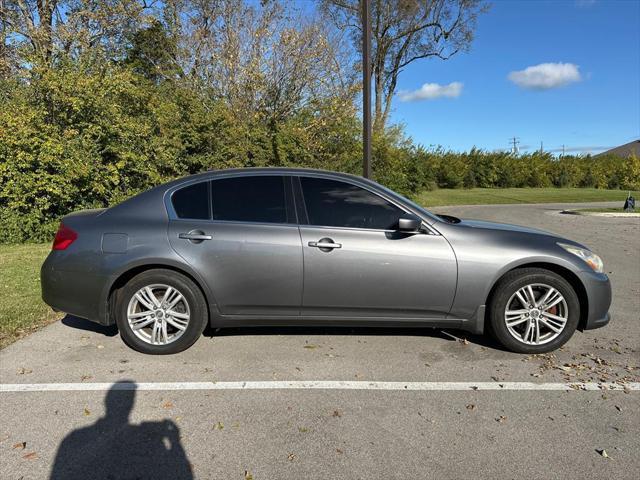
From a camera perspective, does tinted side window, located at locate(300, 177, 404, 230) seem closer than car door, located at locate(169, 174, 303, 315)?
No

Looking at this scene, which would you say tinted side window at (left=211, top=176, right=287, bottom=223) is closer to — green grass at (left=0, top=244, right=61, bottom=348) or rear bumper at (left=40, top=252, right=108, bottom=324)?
rear bumper at (left=40, top=252, right=108, bottom=324)

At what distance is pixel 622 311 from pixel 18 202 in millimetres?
10919

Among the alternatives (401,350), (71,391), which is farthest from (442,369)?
(71,391)

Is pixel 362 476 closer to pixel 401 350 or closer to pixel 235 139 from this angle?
pixel 401 350

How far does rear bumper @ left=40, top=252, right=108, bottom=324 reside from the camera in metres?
3.92

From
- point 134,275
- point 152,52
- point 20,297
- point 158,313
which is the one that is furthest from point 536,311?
point 152,52

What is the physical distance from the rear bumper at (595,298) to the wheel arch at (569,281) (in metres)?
0.02

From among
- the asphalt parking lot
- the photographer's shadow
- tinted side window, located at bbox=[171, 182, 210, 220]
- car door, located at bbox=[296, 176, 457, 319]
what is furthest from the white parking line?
tinted side window, located at bbox=[171, 182, 210, 220]

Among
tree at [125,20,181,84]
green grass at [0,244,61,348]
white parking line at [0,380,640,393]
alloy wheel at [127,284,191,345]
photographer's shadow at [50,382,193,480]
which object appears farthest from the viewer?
tree at [125,20,181,84]

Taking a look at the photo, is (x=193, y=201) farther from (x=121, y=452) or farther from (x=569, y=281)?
(x=569, y=281)

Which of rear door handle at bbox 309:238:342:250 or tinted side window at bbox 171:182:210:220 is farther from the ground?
tinted side window at bbox 171:182:210:220

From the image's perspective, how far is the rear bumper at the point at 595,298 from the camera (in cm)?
398

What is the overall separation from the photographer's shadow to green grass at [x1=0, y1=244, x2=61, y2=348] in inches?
81.4

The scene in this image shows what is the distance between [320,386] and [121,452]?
4.63 ft
